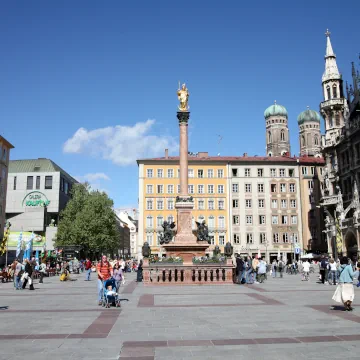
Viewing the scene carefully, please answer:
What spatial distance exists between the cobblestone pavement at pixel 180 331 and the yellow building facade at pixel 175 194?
5642 centimetres

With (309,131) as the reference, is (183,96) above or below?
below

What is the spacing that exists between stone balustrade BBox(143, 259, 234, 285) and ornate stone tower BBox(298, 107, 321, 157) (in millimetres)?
114077

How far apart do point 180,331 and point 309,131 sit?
13625cm

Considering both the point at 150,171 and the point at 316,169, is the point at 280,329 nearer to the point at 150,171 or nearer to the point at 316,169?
the point at 150,171

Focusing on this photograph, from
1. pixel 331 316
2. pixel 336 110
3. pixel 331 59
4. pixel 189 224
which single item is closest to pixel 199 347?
pixel 331 316

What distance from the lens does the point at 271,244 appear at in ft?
239

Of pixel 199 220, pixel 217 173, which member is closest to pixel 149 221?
pixel 199 220

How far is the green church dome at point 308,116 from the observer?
140 meters

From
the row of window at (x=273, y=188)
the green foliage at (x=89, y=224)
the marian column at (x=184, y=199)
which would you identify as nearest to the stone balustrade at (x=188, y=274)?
the marian column at (x=184, y=199)

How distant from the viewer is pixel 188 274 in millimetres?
26750

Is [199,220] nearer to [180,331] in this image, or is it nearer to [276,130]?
[180,331]

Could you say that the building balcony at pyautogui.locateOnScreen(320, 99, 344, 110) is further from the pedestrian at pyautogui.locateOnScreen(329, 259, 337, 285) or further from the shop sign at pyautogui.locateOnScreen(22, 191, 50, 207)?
the shop sign at pyautogui.locateOnScreen(22, 191, 50, 207)

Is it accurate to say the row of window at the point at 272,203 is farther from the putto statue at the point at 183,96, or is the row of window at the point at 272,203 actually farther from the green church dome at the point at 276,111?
the green church dome at the point at 276,111

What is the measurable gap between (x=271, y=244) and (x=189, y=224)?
43.5m
